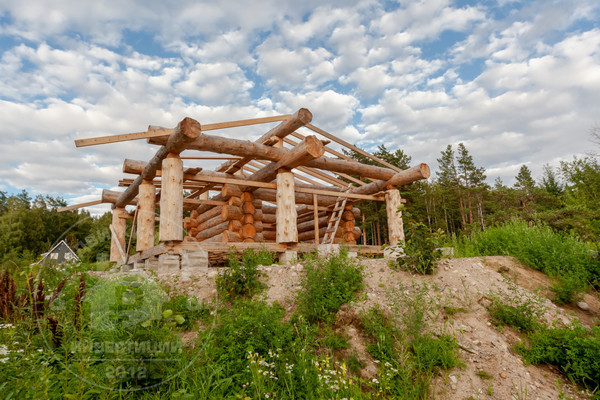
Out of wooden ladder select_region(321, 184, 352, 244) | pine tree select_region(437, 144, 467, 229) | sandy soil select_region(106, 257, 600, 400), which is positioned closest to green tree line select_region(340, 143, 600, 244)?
pine tree select_region(437, 144, 467, 229)

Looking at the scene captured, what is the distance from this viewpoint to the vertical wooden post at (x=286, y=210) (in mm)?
9000

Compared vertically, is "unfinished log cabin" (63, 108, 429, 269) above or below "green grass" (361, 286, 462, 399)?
above

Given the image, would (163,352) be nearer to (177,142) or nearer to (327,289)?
(327,289)

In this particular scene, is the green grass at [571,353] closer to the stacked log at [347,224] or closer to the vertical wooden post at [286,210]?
the vertical wooden post at [286,210]

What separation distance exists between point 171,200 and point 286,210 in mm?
2809

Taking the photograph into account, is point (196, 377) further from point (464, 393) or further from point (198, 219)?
point (198, 219)

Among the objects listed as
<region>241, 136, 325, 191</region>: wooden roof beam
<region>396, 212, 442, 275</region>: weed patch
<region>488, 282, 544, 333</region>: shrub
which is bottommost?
<region>488, 282, 544, 333</region>: shrub

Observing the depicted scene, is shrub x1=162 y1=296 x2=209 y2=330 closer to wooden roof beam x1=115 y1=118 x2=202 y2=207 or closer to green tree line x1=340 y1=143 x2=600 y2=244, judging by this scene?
wooden roof beam x1=115 y1=118 x2=202 y2=207

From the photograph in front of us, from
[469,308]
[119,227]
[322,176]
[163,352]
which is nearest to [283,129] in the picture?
[322,176]

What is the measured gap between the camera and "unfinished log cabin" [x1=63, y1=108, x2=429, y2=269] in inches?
302

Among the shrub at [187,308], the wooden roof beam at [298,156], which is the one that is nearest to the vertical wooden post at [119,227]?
the wooden roof beam at [298,156]

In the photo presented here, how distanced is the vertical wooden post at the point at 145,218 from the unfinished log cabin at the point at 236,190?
24mm

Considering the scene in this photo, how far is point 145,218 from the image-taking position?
9.29 m

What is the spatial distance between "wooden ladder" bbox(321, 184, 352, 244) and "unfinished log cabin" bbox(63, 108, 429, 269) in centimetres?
4
